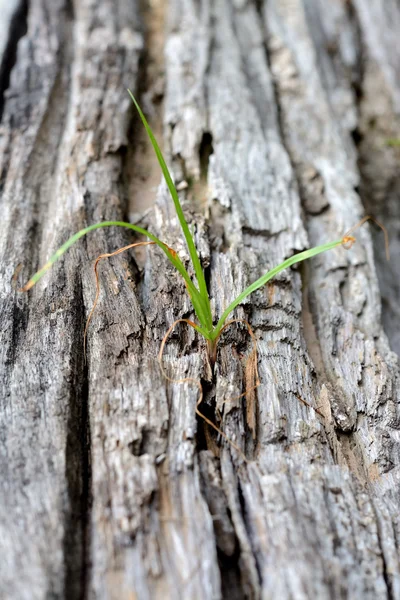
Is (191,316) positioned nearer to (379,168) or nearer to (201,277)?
(201,277)

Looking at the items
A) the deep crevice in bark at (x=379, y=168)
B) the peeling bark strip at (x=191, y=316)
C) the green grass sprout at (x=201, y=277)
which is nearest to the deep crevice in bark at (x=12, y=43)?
the peeling bark strip at (x=191, y=316)

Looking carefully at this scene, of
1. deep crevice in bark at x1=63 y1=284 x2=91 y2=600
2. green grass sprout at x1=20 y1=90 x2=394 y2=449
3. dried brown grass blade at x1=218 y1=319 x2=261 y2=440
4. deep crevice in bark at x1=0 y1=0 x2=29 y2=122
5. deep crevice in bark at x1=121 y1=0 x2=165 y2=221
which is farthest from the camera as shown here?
deep crevice in bark at x1=0 y1=0 x2=29 y2=122

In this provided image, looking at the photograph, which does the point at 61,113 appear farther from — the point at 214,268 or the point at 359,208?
the point at 359,208

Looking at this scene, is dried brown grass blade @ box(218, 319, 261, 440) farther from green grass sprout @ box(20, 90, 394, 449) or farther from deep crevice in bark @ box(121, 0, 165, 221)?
deep crevice in bark @ box(121, 0, 165, 221)

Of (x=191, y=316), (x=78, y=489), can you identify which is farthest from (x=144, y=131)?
(x=78, y=489)

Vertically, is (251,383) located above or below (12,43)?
below

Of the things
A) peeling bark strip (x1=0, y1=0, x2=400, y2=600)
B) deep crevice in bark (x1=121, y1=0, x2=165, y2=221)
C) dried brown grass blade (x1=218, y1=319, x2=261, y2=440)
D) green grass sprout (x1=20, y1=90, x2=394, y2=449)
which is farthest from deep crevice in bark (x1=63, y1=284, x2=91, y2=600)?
deep crevice in bark (x1=121, y1=0, x2=165, y2=221)
